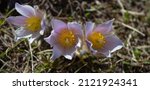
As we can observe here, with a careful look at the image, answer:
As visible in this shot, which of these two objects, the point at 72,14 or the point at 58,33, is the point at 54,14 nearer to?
the point at 72,14

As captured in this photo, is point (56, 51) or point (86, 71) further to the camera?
point (86, 71)

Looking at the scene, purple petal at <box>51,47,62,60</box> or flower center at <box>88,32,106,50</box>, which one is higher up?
flower center at <box>88,32,106,50</box>

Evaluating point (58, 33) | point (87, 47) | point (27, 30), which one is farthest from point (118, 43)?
point (27, 30)

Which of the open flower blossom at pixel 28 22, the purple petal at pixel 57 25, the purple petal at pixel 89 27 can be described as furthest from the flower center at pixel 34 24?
the purple petal at pixel 89 27

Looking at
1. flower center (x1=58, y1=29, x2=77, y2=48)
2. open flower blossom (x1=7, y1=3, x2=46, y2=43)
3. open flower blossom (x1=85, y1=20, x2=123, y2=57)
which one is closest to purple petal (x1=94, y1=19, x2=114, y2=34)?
open flower blossom (x1=85, y1=20, x2=123, y2=57)

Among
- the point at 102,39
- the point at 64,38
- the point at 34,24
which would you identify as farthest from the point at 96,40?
the point at 34,24

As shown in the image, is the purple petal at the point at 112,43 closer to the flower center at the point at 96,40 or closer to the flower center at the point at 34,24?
the flower center at the point at 96,40

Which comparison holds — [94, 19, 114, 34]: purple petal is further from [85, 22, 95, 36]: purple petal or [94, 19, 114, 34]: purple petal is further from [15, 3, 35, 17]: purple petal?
[15, 3, 35, 17]: purple petal
